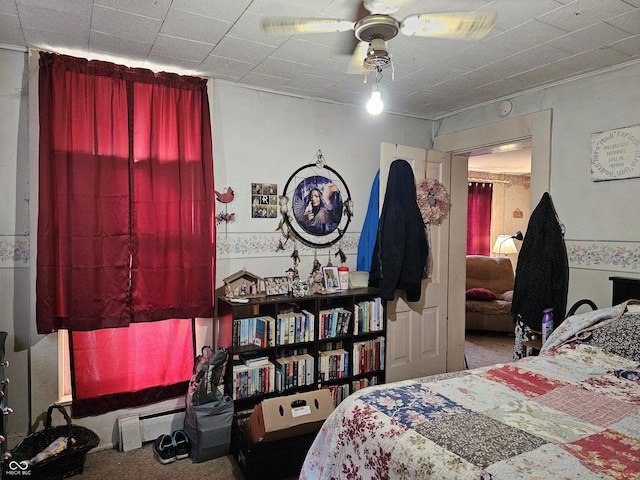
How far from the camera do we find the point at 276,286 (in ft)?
10.6

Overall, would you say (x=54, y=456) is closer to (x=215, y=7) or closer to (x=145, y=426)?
(x=145, y=426)

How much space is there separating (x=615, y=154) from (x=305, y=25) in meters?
2.11

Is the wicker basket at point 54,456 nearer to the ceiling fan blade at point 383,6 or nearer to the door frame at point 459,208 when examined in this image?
the ceiling fan blade at point 383,6

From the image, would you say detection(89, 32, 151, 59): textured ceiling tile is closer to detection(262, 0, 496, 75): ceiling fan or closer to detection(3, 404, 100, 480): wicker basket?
detection(262, 0, 496, 75): ceiling fan

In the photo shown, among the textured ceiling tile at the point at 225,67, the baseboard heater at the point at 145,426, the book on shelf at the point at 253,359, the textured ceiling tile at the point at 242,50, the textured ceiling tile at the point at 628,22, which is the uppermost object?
the textured ceiling tile at the point at 225,67

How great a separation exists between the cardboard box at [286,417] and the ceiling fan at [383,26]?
191cm

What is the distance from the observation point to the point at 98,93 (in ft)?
8.87

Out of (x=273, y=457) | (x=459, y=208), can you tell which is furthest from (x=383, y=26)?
(x=459, y=208)

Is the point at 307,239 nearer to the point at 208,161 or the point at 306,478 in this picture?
the point at 208,161

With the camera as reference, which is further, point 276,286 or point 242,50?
point 276,286

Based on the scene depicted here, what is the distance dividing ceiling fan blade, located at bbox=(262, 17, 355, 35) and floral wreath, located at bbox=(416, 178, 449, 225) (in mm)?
1811

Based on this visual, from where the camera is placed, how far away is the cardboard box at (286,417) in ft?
7.99

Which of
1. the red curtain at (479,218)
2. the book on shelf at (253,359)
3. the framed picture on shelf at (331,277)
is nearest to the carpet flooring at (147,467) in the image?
the book on shelf at (253,359)

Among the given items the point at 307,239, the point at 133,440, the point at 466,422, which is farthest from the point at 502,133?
the point at 133,440
